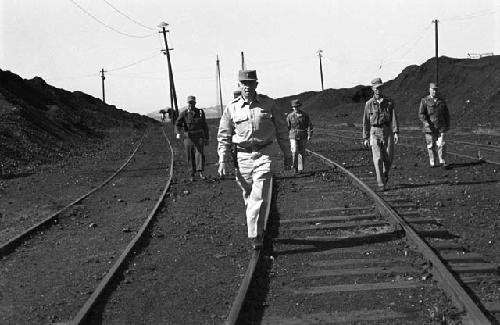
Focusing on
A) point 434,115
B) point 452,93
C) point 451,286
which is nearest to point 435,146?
point 434,115

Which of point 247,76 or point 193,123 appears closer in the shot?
point 247,76

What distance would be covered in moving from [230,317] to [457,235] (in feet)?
12.9

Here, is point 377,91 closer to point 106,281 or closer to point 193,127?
point 193,127

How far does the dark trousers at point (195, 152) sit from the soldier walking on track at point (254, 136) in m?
7.38

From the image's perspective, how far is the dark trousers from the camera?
14992mm

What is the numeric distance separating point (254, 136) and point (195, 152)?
8.31 metres

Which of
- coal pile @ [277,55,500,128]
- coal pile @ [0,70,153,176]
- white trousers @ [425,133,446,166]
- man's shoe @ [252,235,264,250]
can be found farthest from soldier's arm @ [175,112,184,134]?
coal pile @ [277,55,500,128]

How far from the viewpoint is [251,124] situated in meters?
7.36

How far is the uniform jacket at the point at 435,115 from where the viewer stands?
47.0 ft

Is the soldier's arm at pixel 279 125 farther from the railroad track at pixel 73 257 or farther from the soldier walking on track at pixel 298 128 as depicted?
the soldier walking on track at pixel 298 128

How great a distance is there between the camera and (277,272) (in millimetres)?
6707

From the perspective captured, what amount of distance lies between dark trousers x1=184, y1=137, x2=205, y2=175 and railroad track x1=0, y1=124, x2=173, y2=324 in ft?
4.23

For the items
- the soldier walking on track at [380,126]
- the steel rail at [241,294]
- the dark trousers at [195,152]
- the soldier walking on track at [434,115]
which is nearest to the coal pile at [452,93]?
the soldier walking on track at [434,115]

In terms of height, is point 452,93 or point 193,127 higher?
point 452,93
